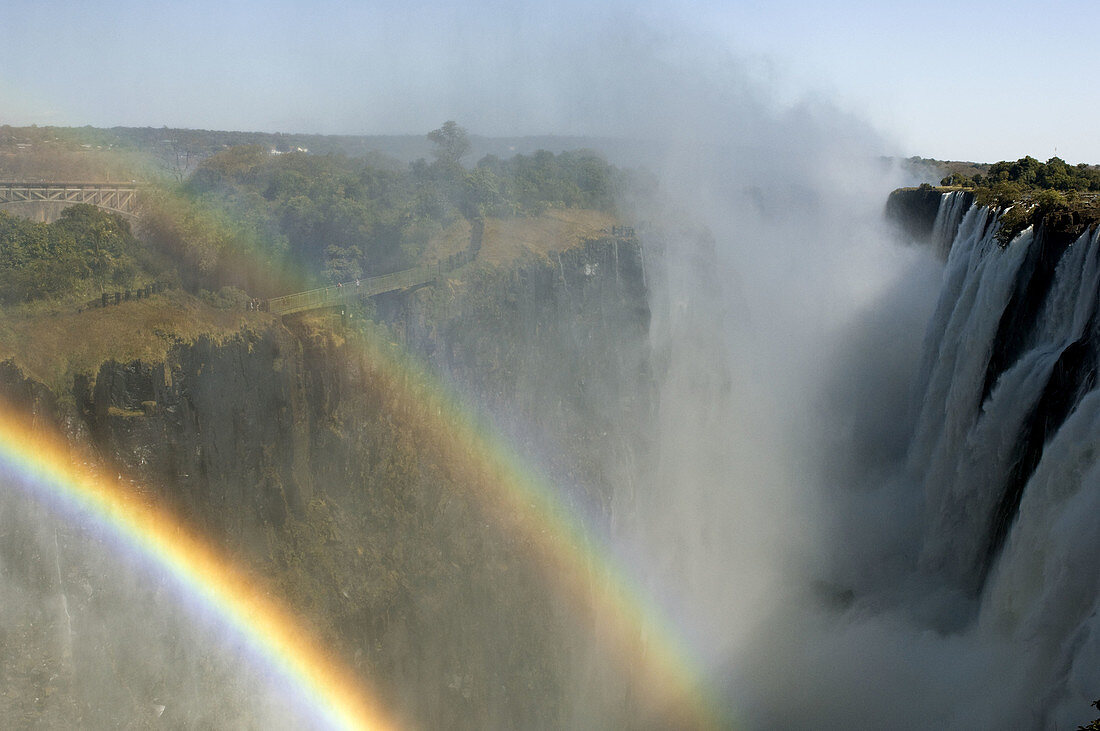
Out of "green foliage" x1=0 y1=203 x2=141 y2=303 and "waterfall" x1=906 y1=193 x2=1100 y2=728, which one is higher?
"green foliage" x1=0 y1=203 x2=141 y2=303

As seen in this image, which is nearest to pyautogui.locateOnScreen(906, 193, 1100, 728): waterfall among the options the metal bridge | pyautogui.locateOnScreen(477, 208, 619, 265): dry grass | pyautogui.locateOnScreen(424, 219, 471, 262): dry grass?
pyautogui.locateOnScreen(477, 208, 619, 265): dry grass

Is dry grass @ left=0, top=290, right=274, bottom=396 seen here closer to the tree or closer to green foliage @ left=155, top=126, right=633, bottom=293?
green foliage @ left=155, top=126, right=633, bottom=293

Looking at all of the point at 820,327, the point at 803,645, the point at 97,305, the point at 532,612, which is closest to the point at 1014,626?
the point at 803,645

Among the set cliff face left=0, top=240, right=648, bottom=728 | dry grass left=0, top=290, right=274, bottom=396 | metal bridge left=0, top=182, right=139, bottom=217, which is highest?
metal bridge left=0, top=182, right=139, bottom=217

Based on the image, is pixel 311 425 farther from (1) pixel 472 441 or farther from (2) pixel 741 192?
(2) pixel 741 192

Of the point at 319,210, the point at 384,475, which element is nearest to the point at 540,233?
the point at 319,210

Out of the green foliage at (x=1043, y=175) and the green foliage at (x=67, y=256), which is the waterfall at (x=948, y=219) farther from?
the green foliage at (x=67, y=256)

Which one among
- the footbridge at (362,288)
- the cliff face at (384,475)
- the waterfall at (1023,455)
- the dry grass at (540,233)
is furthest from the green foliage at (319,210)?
the waterfall at (1023,455)
